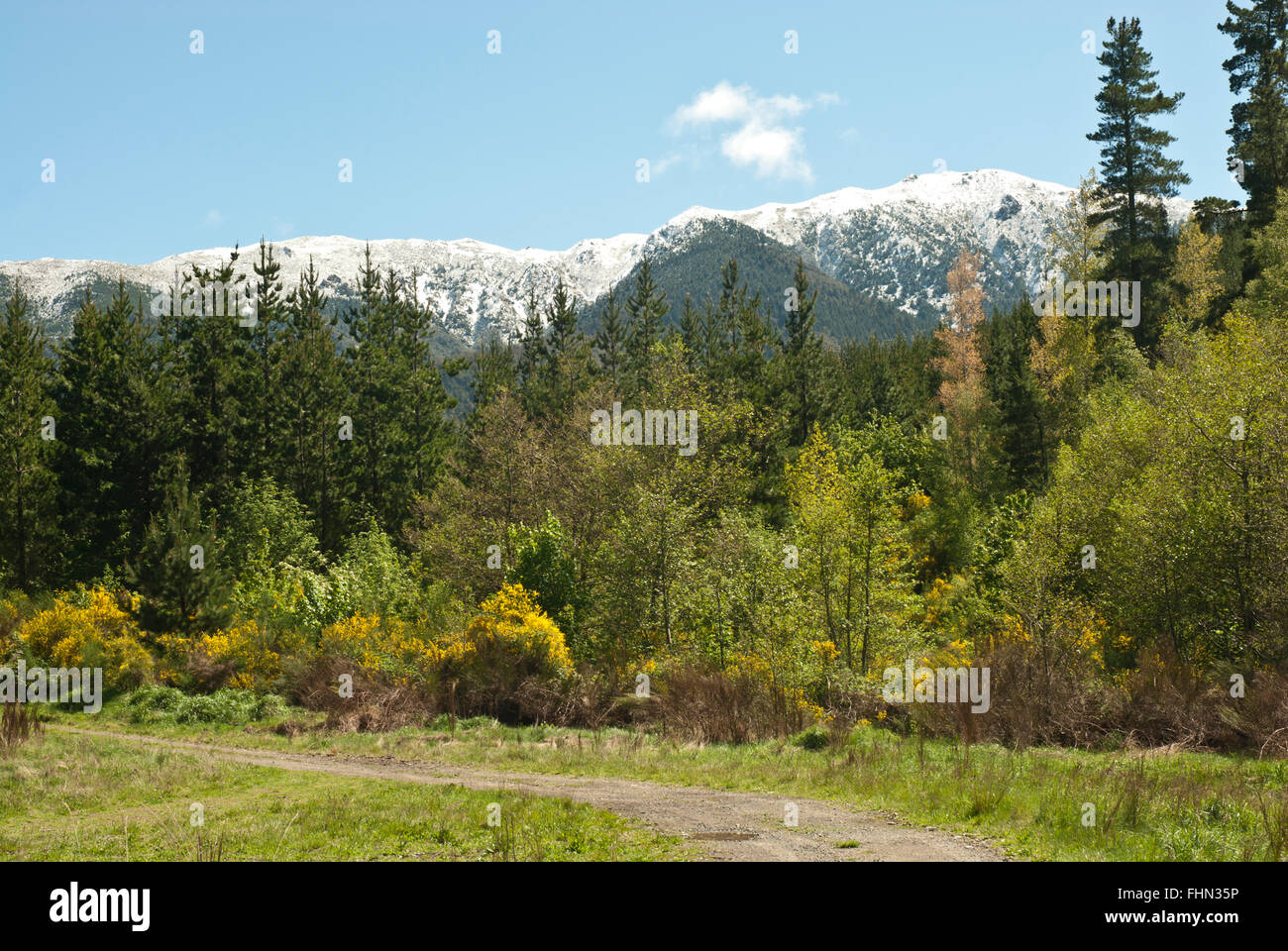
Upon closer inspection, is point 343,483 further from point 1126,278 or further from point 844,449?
point 1126,278

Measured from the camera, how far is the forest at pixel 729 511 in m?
24.0

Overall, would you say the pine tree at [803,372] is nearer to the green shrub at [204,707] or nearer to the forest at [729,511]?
the forest at [729,511]

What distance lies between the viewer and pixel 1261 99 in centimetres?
4831

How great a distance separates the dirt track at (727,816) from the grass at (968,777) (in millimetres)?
630

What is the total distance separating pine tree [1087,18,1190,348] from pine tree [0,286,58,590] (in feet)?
203

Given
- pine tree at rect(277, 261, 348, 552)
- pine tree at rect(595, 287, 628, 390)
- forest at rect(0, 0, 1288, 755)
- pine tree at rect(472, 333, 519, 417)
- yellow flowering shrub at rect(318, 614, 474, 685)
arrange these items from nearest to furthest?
forest at rect(0, 0, 1288, 755)
yellow flowering shrub at rect(318, 614, 474, 685)
pine tree at rect(277, 261, 348, 552)
pine tree at rect(472, 333, 519, 417)
pine tree at rect(595, 287, 628, 390)

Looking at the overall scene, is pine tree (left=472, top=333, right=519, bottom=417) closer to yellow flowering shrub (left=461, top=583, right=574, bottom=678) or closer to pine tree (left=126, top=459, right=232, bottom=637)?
pine tree (left=126, top=459, right=232, bottom=637)

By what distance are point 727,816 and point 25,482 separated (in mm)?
47708

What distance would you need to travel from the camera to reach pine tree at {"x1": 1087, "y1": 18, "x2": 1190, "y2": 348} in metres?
A: 49.9

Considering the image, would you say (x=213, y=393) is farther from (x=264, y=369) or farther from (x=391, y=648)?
(x=391, y=648)

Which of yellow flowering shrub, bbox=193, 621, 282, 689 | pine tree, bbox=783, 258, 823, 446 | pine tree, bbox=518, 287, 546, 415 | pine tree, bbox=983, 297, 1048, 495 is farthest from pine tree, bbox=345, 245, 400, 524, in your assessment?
pine tree, bbox=983, 297, 1048, 495

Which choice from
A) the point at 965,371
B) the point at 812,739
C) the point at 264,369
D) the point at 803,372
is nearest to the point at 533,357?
the point at 264,369
